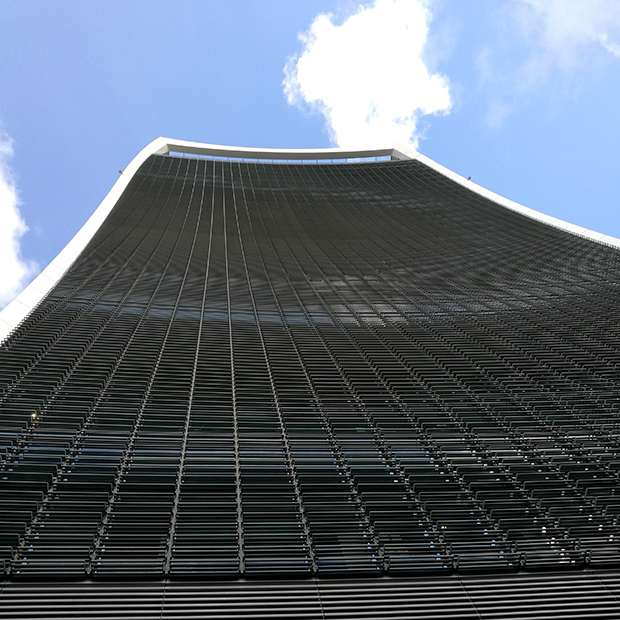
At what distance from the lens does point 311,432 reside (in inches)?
350

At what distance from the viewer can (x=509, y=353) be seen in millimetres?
12195

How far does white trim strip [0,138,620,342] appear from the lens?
13266mm

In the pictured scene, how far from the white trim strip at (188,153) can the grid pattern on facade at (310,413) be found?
49 centimetres

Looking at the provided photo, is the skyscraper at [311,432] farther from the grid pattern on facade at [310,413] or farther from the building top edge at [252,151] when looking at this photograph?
the building top edge at [252,151]

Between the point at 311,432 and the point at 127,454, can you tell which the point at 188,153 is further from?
the point at 127,454

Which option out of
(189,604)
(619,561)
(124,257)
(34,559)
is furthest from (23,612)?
(124,257)

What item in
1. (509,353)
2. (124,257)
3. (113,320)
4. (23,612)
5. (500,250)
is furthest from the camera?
(500,250)

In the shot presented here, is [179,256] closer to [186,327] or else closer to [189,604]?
[186,327]

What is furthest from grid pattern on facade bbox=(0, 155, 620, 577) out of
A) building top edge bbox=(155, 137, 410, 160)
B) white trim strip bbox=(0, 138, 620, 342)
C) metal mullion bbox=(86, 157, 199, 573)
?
building top edge bbox=(155, 137, 410, 160)

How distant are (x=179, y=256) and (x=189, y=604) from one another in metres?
14.4

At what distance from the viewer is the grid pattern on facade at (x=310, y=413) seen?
632cm

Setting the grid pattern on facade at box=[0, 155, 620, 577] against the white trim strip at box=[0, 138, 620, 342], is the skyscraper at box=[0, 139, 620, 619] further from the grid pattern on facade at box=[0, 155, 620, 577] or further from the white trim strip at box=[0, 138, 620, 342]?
the white trim strip at box=[0, 138, 620, 342]

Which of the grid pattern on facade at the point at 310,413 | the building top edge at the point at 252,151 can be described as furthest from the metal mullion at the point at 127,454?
the building top edge at the point at 252,151

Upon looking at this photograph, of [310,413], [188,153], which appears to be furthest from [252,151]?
[310,413]
